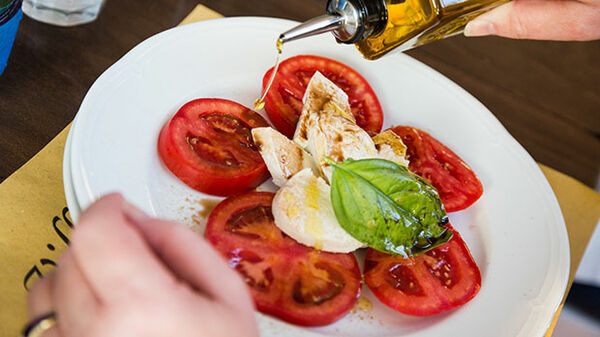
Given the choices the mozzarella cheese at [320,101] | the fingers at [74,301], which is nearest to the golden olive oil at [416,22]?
the mozzarella cheese at [320,101]

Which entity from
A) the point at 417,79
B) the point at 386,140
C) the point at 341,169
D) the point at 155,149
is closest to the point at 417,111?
the point at 417,79

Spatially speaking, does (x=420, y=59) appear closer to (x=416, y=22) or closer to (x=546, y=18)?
(x=546, y=18)

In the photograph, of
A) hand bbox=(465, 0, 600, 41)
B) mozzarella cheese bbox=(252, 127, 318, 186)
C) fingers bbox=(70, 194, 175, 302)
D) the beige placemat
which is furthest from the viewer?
hand bbox=(465, 0, 600, 41)

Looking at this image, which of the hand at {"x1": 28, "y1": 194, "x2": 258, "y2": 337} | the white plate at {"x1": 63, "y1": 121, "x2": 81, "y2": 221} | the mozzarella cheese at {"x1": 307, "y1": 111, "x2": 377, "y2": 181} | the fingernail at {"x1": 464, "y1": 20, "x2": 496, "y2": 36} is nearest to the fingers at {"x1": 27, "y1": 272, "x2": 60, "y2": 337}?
the hand at {"x1": 28, "y1": 194, "x2": 258, "y2": 337}

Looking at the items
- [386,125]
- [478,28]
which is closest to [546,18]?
[478,28]

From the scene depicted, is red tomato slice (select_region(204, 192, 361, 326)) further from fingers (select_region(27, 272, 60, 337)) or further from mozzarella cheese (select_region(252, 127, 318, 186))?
fingers (select_region(27, 272, 60, 337))

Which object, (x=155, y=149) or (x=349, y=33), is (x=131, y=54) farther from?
(x=349, y=33)

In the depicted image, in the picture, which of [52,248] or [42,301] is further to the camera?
[52,248]
